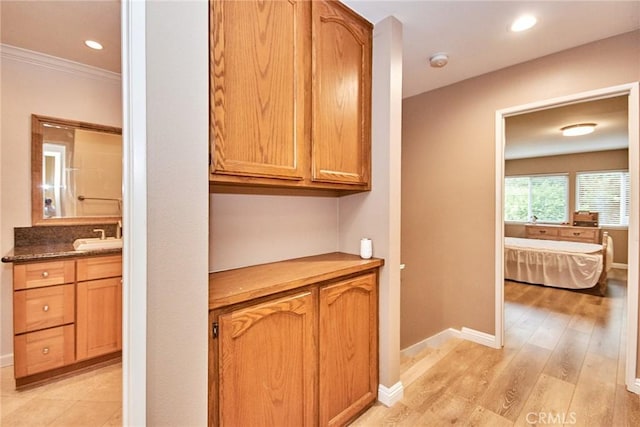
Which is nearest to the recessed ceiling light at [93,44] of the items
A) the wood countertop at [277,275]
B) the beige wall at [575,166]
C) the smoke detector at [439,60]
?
A: the wood countertop at [277,275]

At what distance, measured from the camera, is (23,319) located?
195 cm

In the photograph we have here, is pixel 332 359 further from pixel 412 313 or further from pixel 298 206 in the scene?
pixel 412 313

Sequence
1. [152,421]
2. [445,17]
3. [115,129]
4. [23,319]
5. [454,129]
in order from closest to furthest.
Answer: [152,421] < [445,17] < [23,319] < [115,129] < [454,129]

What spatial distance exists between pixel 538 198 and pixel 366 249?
288 inches

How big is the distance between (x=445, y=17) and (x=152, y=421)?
2.47 m

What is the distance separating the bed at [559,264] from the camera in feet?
13.8

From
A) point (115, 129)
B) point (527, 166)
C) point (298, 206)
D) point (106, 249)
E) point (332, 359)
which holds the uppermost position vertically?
point (527, 166)

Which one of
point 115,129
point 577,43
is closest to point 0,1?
point 115,129

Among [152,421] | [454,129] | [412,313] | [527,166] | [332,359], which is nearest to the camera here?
[152,421]

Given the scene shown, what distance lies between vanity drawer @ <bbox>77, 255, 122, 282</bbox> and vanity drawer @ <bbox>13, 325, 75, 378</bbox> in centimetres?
38

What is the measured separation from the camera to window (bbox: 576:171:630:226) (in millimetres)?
6066

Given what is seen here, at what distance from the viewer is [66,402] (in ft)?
6.10

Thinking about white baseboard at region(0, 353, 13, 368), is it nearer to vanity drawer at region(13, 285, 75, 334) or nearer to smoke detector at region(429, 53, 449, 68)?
vanity drawer at region(13, 285, 75, 334)

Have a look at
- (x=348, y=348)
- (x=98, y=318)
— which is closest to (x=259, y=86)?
(x=348, y=348)
